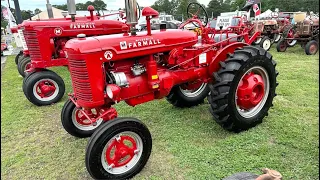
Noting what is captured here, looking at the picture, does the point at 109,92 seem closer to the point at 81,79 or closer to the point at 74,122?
the point at 81,79

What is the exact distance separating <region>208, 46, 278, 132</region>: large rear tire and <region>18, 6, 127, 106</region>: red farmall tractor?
302 centimetres

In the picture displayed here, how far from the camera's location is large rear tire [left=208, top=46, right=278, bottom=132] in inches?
118

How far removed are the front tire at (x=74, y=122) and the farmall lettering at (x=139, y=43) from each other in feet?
3.62

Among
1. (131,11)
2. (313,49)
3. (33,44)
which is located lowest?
(313,49)

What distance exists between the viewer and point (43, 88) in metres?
4.73

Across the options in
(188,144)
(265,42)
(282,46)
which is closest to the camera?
(188,144)

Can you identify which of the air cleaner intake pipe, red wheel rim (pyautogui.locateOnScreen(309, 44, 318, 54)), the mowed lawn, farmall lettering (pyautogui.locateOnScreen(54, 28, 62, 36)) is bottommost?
the mowed lawn

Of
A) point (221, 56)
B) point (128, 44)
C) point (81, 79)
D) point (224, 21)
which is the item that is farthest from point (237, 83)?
point (224, 21)

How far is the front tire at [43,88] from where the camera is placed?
4.62 metres

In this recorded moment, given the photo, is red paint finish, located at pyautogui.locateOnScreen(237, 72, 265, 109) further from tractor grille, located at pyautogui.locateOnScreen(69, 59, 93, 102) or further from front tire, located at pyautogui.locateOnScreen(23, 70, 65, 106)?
front tire, located at pyautogui.locateOnScreen(23, 70, 65, 106)

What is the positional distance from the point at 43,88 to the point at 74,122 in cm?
185

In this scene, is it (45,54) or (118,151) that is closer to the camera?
(118,151)

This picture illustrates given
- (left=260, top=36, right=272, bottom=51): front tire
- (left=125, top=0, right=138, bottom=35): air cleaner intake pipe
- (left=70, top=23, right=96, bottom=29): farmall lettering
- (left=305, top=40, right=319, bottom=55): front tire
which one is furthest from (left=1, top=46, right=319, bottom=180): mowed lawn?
(left=260, top=36, right=272, bottom=51): front tire

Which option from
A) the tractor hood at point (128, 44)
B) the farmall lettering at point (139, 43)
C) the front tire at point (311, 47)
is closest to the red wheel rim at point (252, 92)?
the tractor hood at point (128, 44)
